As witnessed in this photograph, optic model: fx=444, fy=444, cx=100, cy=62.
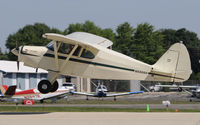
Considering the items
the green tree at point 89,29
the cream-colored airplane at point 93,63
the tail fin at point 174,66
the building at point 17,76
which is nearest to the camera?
the tail fin at point 174,66

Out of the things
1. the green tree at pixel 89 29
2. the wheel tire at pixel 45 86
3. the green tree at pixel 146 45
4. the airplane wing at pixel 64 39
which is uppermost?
the green tree at pixel 89 29

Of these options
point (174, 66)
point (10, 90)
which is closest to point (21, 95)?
point (10, 90)

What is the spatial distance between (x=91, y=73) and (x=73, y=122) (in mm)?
4445

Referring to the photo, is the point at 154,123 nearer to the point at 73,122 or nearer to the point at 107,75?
the point at 73,122

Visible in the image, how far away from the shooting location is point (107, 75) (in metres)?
23.4

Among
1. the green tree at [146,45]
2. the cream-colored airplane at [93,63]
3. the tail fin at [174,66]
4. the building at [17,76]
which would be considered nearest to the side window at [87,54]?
the cream-colored airplane at [93,63]

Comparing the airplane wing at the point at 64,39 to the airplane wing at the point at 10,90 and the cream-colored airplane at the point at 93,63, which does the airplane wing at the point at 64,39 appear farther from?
the airplane wing at the point at 10,90

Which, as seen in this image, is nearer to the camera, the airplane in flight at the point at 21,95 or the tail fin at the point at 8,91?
the tail fin at the point at 8,91

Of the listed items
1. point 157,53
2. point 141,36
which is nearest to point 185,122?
point 157,53

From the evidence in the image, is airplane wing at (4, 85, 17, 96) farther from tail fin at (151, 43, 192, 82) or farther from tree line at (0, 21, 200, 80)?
tree line at (0, 21, 200, 80)

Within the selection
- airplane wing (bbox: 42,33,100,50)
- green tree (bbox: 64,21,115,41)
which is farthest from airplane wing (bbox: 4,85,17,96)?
green tree (bbox: 64,21,115,41)

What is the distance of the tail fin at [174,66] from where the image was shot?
22.5 m

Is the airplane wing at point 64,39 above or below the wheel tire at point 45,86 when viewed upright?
above

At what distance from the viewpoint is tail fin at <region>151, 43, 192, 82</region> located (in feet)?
73.9
